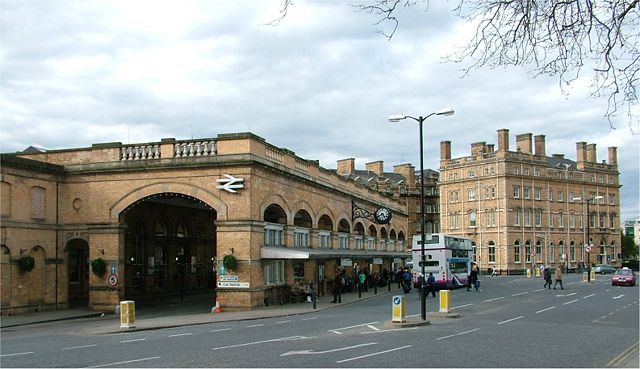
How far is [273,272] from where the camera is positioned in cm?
3578

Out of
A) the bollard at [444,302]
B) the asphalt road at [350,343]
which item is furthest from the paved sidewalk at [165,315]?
the bollard at [444,302]

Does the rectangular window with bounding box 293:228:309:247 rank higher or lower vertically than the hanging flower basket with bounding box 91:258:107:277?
higher

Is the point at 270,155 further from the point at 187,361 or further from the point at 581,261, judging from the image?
the point at 581,261

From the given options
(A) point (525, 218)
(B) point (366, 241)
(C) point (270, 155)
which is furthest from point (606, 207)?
(C) point (270, 155)

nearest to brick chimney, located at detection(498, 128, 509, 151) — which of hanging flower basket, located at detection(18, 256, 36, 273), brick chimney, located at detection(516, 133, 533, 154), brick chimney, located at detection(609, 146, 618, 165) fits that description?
brick chimney, located at detection(516, 133, 533, 154)

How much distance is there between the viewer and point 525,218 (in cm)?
10450

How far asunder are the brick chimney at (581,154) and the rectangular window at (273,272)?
8856 cm

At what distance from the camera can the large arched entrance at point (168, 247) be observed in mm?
41250

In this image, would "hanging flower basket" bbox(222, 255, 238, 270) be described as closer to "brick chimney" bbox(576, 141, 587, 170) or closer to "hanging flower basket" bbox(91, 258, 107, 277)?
"hanging flower basket" bbox(91, 258, 107, 277)

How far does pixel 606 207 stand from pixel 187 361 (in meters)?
114

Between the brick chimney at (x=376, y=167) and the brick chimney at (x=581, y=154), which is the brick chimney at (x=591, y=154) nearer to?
the brick chimney at (x=581, y=154)

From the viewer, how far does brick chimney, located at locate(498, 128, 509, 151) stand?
10094 centimetres

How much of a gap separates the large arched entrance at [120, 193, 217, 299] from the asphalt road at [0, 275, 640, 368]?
12.6 metres

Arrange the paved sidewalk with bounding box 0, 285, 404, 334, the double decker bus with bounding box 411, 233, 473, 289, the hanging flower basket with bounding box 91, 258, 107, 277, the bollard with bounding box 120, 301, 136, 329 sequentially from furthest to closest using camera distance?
the double decker bus with bounding box 411, 233, 473, 289
the hanging flower basket with bounding box 91, 258, 107, 277
the paved sidewalk with bounding box 0, 285, 404, 334
the bollard with bounding box 120, 301, 136, 329
